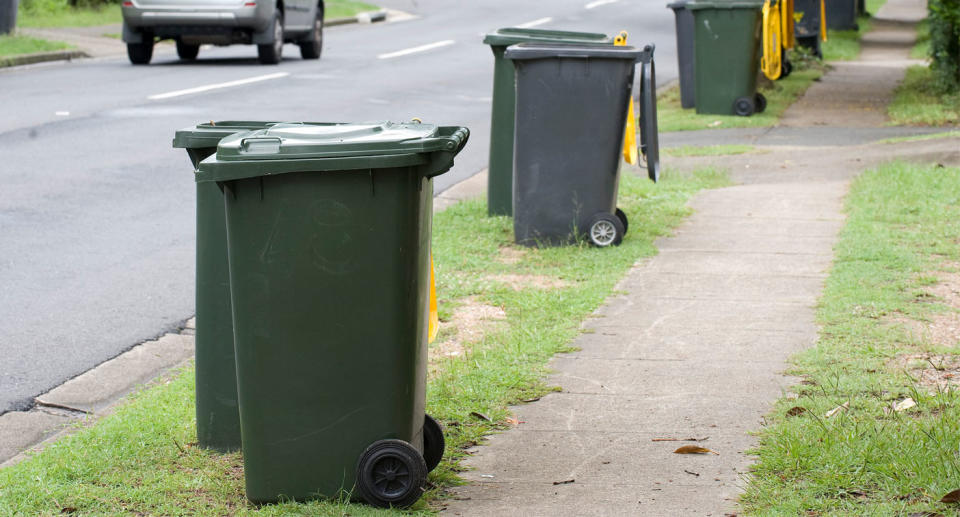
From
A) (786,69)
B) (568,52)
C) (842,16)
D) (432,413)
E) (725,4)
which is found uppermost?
(725,4)

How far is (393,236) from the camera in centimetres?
354

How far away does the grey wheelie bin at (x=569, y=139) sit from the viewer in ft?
23.2

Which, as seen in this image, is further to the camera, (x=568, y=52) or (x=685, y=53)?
(x=685, y=53)

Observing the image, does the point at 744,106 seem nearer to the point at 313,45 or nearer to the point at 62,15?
the point at 313,45

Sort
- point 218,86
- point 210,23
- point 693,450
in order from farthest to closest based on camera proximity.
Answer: point 210,23
point 218,86
point 693,450

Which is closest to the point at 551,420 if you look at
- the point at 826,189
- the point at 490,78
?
the point at 826,189

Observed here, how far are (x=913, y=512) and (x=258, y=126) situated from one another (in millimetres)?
2367

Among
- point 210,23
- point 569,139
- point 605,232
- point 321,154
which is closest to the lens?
point 321,154

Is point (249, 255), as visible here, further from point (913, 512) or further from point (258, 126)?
point (913, 512)

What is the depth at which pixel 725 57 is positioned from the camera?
549 inches

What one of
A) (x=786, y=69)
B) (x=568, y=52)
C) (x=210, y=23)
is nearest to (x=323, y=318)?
(x=568, y=52)

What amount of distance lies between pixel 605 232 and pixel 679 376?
2.51m

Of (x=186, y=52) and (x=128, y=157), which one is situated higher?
(x=186, y=52)

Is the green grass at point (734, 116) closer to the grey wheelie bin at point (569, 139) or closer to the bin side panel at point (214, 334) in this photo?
the grey wheelie bin at point (569, 139)
